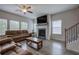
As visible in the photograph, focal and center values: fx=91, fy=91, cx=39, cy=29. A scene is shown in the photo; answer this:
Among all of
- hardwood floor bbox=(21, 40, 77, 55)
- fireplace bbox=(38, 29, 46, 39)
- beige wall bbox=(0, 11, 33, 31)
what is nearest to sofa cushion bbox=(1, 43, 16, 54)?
hardwood floor bbox=(21, 40, 77, 55)

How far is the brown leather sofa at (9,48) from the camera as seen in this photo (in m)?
1.87

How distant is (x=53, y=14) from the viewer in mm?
2338

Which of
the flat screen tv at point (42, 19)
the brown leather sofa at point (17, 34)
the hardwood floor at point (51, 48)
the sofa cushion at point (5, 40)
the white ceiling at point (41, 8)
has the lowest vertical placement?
the hardwood floor at point (51, 48)

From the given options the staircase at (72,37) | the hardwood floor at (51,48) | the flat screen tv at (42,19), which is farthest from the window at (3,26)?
the staircase at (72,37)

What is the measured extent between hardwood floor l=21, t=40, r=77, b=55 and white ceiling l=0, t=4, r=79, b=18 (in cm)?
74

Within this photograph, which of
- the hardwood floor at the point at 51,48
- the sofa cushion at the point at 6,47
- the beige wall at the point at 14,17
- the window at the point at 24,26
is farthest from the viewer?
the window at the point at 24,26

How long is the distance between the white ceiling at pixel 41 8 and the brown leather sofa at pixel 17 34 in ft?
1.42

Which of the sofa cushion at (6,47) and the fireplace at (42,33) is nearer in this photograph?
the sofa cushion at (6,47)

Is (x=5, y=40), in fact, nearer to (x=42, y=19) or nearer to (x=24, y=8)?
(x=24, y=8)

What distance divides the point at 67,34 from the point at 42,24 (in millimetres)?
753

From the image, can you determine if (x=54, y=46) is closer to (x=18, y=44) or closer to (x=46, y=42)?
(x=46, y=42)

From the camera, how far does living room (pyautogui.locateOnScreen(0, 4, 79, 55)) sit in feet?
6.72

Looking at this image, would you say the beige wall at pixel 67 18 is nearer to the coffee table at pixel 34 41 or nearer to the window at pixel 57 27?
the window at pixel 57 27
